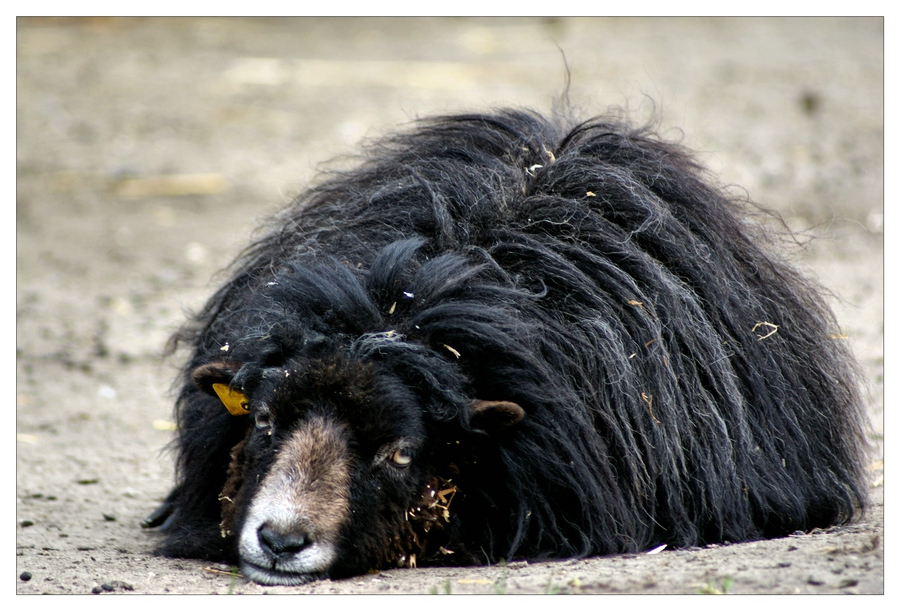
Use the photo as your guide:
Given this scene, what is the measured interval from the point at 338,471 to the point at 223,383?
0.77 m

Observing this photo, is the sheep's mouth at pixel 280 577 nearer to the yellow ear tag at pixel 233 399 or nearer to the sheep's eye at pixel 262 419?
the sheep's eye at pixel 262 419

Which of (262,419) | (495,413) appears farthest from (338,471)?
(495,413)

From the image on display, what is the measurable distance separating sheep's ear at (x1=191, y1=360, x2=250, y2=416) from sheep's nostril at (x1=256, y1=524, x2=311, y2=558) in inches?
24.3

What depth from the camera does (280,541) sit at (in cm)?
366

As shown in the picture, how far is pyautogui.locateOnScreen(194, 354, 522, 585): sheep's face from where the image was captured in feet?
12.1

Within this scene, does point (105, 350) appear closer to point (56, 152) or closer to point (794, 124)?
point (56, 152)

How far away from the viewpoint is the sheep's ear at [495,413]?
382 cm

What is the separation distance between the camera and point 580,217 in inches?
177

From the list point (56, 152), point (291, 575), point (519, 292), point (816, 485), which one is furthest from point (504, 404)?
point (56, 152)

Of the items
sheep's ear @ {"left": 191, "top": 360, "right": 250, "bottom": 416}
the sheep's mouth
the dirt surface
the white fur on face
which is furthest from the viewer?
sheep's ear @ {"left": 191, "top": 360, "right": 250, "bottom": 416}

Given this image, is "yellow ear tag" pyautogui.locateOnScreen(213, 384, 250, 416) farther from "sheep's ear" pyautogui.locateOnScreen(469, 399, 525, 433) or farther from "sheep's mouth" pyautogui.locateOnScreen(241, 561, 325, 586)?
"sheep's ear" pyautogui.locateOnScreen(469, 399, 525, 433)

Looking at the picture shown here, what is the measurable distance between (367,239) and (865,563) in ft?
7.46

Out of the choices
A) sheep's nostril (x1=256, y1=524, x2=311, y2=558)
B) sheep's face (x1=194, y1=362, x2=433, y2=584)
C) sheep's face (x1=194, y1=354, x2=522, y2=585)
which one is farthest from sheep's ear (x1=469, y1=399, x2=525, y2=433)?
sheep's nostril (x1=256, y1=524, x2=311, y2=558)

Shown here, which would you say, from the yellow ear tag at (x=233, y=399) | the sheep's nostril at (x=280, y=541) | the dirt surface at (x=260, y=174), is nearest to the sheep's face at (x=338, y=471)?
the sheep's nostril at (x=280, y=541)
